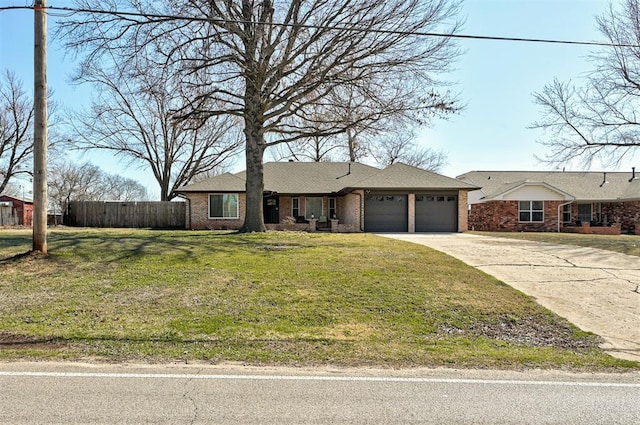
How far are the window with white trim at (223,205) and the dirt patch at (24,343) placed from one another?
20448mm

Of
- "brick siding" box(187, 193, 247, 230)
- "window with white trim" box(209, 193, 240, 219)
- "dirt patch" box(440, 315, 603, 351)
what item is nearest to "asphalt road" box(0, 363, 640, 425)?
"dirt patch" box(440, 315, 603, 351)

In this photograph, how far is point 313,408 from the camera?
3.96 meters

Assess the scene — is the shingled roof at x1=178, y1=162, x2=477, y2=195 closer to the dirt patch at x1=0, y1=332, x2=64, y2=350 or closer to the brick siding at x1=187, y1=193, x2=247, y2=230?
the brick siding at x1=187, y1=193, x2=247, y2=230

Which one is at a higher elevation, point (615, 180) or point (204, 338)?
point (615, 180)

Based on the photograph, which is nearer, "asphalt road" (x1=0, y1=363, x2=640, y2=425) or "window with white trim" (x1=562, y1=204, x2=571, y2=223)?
"asphalt road" (x1=0, y1=363, x2=640, y2=425)

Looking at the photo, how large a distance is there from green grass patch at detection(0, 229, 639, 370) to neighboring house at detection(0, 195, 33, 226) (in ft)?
87.1

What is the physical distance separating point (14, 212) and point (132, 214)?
12737 millimetres

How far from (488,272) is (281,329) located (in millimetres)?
6408

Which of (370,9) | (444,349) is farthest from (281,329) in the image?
(370,9)

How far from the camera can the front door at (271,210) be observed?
92.1ft

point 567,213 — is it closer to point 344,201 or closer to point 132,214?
point 344,201

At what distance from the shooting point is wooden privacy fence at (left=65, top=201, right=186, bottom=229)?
97.9ft

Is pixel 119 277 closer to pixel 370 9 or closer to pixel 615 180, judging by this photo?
pixel 370 9

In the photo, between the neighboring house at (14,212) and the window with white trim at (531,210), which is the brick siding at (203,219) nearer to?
the neighboring house at (14,212)
